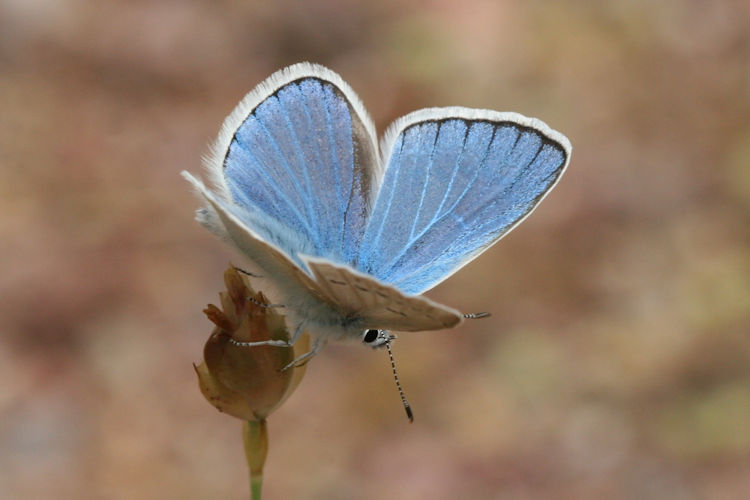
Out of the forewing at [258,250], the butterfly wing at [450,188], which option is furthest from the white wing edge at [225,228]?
the butterfly wing at [450,188]

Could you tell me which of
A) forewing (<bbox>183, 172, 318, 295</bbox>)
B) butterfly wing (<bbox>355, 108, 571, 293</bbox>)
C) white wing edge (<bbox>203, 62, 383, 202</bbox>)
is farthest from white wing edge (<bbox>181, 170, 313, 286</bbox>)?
butterfly wing (<bbox>355, 108, 571, 293</bbox>)

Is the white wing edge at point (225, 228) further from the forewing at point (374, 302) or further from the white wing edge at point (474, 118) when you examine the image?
the white wing edge at point (474, 118)

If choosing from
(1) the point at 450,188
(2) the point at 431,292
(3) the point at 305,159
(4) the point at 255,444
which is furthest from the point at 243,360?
(2) the point at 431,292

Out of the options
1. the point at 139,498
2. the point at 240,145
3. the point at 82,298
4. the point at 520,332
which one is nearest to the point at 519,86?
the point at 520,332

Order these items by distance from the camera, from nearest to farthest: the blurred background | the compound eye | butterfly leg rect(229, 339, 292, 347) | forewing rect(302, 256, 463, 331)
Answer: forewing rect(302, 256, 463, 331), butterfly leg rect(229, 339, 292, 347), the compound eye, the blurred background

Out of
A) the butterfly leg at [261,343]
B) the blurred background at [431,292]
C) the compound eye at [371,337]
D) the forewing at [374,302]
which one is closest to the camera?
the forewing at [374,302]

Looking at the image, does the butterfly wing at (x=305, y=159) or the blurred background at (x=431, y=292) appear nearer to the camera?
the butterfly wing at (x=305, y=159)

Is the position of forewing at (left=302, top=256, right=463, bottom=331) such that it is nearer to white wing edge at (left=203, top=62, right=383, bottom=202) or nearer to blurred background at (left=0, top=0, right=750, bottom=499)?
white wing edge at (left=203, top=62, right=383, bottom=202)
